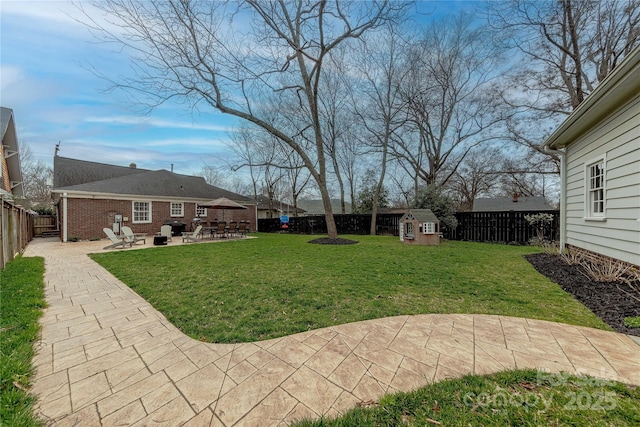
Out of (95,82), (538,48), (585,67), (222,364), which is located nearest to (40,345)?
(222,364)

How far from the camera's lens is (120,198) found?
1368 cm

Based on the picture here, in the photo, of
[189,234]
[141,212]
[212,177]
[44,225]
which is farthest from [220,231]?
[212,177]

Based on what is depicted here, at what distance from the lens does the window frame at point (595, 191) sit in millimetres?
4767

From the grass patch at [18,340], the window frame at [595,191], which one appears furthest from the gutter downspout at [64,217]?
the window frame at [595,191]

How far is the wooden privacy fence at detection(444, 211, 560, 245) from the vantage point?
393 inches

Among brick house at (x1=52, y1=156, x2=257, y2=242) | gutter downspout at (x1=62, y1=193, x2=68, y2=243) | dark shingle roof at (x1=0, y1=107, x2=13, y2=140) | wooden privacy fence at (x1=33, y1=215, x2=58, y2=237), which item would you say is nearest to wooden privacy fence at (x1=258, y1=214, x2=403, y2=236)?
brick house at (x1=52, y1=156, x2=257, y2=242)

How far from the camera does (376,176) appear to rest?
801 inches

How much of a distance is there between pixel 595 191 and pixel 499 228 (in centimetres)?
620

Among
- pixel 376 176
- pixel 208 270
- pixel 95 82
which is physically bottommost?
pixel 208 270

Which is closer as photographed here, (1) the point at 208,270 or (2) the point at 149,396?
(2) the point at 149,396

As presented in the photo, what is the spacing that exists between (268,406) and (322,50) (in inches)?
454

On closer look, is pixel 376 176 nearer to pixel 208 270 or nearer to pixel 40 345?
pixel 208 270

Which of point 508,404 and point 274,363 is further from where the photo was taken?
point 274,363

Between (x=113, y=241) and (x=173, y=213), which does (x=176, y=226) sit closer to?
(x=173, y=213)
